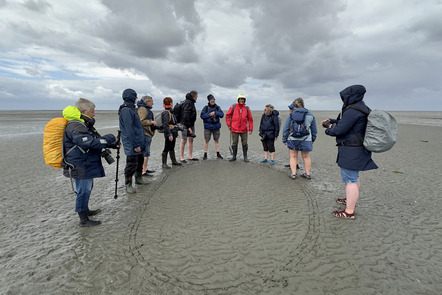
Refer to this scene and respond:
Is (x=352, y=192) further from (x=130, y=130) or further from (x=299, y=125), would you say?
(x=130, y=130)

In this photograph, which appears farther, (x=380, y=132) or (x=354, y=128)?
(x=354, y=128)

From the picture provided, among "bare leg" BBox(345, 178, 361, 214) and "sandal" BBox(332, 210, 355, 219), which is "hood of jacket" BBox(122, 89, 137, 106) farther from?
"sandal" BBox(332, 210, 355, 219)

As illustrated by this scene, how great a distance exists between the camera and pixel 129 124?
5.63 meters

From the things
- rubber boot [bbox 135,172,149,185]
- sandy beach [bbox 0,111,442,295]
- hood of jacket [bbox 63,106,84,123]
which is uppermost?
hood of jacket [bbox 63,106,84,123]

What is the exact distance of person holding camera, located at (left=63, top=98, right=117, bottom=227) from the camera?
394 cm

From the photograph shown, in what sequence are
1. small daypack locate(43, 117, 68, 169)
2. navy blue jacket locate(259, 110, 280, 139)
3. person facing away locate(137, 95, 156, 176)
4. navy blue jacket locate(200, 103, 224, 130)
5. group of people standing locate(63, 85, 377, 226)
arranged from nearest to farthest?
1. small daypack locate(43, 117, 68, 169)
2. group of people standing locate(63, 85, 377, 226)
3. person facing away locate(137, 95, 156, 176)
4. navy blue jacket locate(259, 110, 280, 139)
5. navy blue jacket locate(200, 103, 224, 130)

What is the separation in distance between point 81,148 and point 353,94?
5.47m

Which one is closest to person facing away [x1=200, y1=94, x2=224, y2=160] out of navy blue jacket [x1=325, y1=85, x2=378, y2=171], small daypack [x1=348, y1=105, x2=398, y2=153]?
navy blue jacket [x1=325, y1=85, x2=378, y2=171]

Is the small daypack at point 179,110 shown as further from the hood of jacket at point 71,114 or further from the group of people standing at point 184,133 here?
the hood of jacket at point 71,114

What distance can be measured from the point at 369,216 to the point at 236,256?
3.56 m

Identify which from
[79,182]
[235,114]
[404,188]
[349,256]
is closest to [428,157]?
[404,188]

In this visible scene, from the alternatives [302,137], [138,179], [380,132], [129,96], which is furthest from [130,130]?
[380,132]

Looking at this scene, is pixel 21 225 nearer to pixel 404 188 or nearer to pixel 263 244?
pixel 263 244

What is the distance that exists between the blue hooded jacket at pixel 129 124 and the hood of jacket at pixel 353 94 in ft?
16.7
